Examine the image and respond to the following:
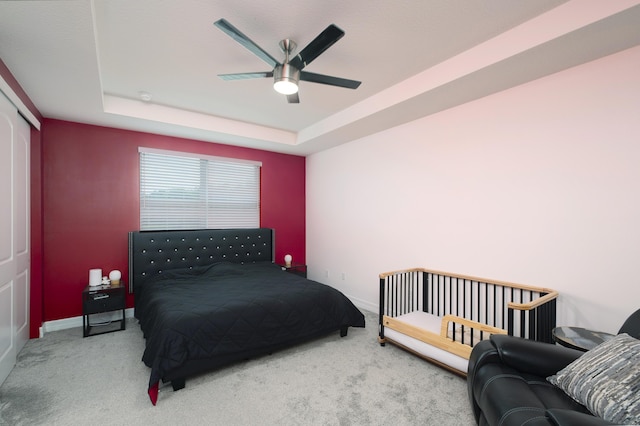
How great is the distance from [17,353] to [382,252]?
4.02m

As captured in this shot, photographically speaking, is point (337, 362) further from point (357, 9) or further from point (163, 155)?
point (163, 155)

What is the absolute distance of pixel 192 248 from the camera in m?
4.19

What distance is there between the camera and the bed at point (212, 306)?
7.48 feet

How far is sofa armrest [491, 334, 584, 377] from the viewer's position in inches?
64.2

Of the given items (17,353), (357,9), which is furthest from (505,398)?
(17,353)

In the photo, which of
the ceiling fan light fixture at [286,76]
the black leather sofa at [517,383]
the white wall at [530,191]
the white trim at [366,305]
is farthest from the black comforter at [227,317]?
the ceiling fan light fixture at [286,76]

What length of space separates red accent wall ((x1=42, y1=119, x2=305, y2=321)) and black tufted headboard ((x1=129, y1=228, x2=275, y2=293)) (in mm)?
252

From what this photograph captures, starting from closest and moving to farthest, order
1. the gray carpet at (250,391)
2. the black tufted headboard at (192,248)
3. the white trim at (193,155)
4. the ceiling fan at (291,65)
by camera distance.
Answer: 1. the ceiling fan at (291,65)
2. the gray carpet at (250,391)
3. the black tufted headboard at (192,248)
4. the white trim at (193,155)

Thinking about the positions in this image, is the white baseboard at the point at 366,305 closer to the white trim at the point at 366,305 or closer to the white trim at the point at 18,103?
the white trim at the point at 366,305

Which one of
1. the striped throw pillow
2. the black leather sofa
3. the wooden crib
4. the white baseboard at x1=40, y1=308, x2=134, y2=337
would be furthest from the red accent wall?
the striped throw pillow

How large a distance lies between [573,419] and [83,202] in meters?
4.76

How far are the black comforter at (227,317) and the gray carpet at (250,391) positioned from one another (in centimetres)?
18

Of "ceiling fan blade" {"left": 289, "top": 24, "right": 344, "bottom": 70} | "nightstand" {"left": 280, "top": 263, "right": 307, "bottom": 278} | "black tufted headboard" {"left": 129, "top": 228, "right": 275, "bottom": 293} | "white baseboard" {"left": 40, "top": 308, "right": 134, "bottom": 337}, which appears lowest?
"white baseboard" {"left": 40, "top": 308, "right": 134, "bottom": 337}

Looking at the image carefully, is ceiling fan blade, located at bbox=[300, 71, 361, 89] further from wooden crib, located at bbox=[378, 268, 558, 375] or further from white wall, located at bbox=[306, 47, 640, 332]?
wooden crib, located at bbox=[378, 268, 558, 375]
